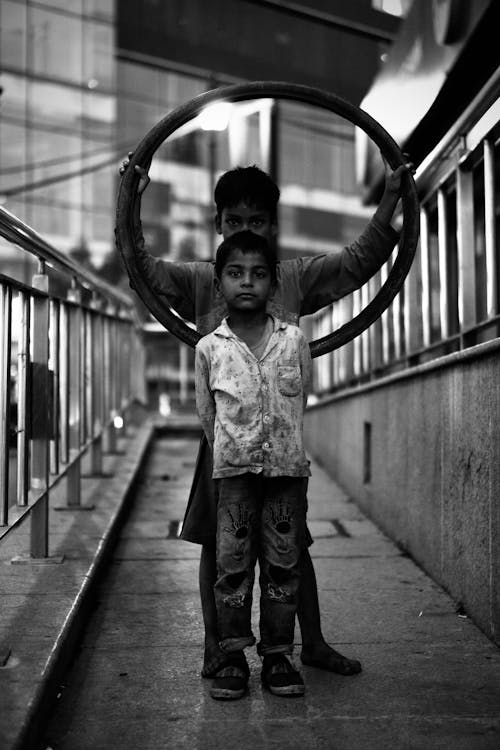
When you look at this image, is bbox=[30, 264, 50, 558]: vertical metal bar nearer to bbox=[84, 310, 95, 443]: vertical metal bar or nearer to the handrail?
the handrail

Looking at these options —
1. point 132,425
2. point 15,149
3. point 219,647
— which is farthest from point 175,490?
point 15,149

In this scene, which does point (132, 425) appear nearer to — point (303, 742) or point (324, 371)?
point (324, 371)

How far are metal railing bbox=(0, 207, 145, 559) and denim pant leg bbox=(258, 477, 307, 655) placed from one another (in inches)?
41.1

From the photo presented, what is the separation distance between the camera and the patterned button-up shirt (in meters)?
3.26

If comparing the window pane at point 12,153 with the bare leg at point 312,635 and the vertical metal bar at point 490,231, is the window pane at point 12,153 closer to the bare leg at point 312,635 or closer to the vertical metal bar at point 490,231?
the vertical metal bar at point 490,231

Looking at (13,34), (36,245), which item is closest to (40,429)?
(36,245)

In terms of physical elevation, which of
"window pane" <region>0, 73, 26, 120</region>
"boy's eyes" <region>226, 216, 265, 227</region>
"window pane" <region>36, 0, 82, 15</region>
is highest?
"window pane" <region>36, 0, 82, 15</region>

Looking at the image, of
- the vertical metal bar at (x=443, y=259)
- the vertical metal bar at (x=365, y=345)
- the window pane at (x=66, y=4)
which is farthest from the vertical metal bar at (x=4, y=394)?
the window pane at (x=66, y=4)

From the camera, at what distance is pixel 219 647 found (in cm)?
354

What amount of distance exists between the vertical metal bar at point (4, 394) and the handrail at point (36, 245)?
248mm

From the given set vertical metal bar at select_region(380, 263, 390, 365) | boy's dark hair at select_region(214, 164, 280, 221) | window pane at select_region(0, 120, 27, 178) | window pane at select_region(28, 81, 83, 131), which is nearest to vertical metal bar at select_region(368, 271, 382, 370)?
vertical metal bar at select_region(380, 263, 390, 365)

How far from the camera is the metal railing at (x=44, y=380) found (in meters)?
3.90

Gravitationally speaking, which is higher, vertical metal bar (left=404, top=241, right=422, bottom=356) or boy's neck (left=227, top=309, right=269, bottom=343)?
vertical metal bar (left=404, top=241, right=422, bottom=356)

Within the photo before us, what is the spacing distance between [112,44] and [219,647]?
88.4ft
